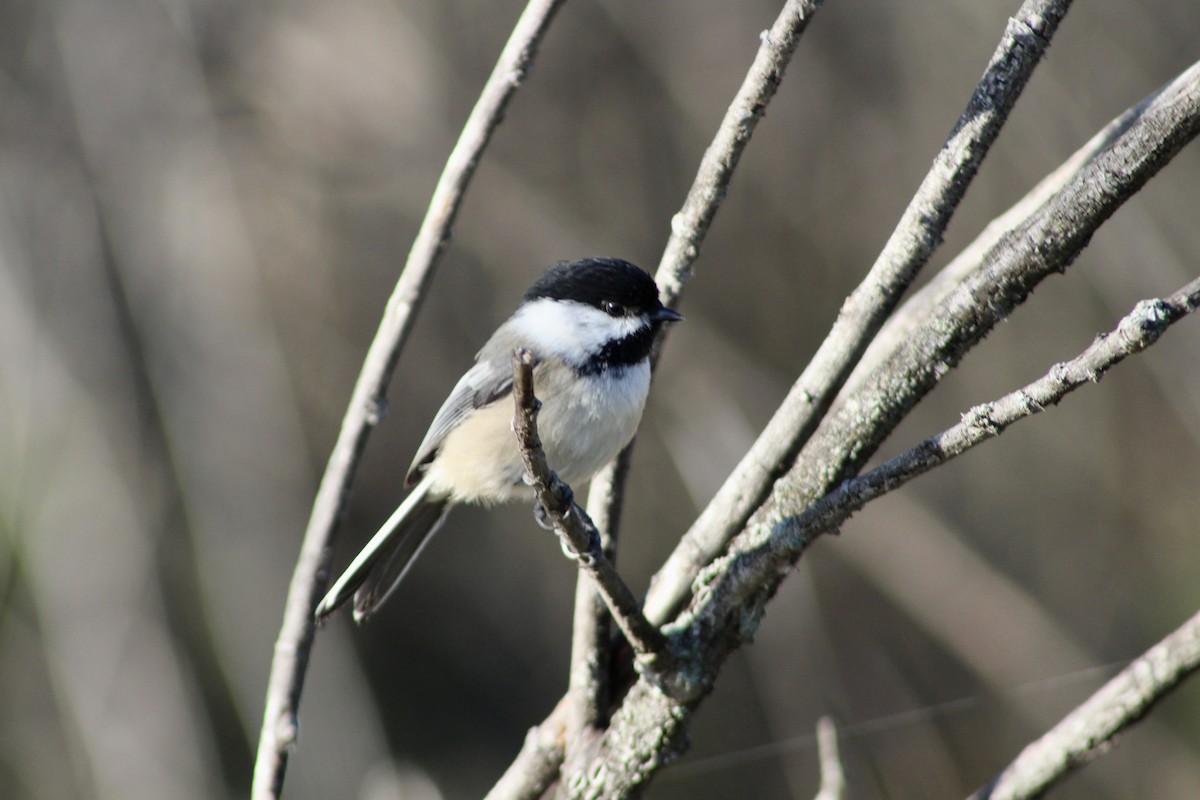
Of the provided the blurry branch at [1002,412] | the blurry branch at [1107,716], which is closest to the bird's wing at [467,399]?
the blurry branch at [1002,412]

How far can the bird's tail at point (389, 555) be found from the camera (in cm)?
188

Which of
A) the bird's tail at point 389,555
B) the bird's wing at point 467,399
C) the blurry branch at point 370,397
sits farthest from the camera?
the bird's wing at point 467,399

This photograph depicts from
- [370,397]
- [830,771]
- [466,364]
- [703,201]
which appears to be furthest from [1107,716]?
[466,364]

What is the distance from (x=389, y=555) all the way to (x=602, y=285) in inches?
28.5

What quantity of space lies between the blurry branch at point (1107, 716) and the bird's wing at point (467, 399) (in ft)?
4.27

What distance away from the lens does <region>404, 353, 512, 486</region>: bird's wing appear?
86.5 inches

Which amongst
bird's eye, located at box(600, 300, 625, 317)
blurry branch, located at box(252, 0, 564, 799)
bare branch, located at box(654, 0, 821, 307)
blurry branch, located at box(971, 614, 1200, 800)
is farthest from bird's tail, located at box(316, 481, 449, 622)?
blurry branch, located at box(971, 614, 1200, 800)

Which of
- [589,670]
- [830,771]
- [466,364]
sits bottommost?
[466,364]

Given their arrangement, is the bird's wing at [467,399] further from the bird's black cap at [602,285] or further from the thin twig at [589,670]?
the thin twig at [589,670]

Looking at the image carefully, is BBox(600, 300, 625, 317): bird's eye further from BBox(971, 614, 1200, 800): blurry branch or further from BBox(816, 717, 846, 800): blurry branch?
BBox(971, 614, 1200, 800): blurry branch

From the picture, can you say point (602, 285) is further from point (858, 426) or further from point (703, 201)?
point (858, 426)

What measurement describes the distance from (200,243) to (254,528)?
3.50 feet

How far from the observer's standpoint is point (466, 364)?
12.9 feet

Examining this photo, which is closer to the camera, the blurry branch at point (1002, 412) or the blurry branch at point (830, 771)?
the blurry branch at point (1002, 412)
